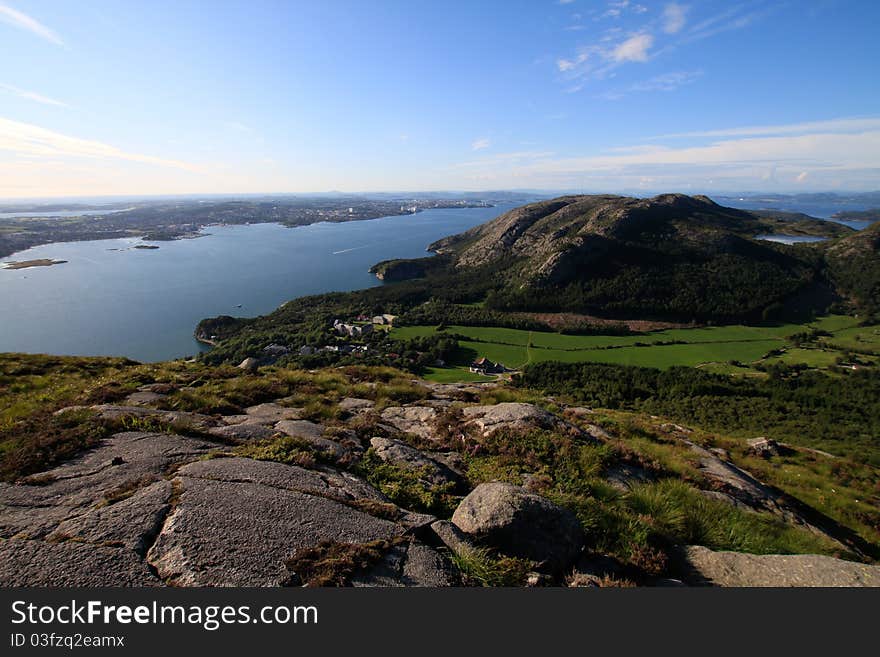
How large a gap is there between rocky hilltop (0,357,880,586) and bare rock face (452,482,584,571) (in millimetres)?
23

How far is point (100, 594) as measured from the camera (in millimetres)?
4168

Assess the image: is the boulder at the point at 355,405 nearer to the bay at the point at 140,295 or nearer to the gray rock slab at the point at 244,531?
the gray rock slab at the point at 244,531

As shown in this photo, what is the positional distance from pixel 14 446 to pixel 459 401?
508 inches

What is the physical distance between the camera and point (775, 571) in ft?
19.6

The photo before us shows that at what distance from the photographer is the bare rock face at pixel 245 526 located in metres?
4.55

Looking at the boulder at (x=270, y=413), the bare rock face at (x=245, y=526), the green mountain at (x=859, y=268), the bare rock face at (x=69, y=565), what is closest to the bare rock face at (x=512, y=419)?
the bare rock face at (x=245, y=526)

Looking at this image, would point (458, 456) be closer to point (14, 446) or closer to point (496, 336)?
point (14, 446)

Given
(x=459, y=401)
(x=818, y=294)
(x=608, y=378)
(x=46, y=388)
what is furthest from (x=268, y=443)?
(x=818, y=294)

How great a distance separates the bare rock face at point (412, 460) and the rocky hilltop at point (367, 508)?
2.2 inches

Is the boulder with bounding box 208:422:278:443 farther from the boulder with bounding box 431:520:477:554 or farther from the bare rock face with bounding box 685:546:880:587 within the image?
the bare rock face with bounding box 685:546:880:587

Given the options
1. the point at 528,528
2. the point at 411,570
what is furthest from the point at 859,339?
the point at 411,570

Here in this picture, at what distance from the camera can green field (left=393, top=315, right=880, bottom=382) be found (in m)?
77.4

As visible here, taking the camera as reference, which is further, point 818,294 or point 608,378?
point 818,294

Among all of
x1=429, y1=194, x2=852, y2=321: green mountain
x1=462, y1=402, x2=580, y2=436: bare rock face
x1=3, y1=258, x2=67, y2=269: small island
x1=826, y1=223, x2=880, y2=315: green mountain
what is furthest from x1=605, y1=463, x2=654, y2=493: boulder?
x1=3, y1=258, x2=67, y2=269: small island
